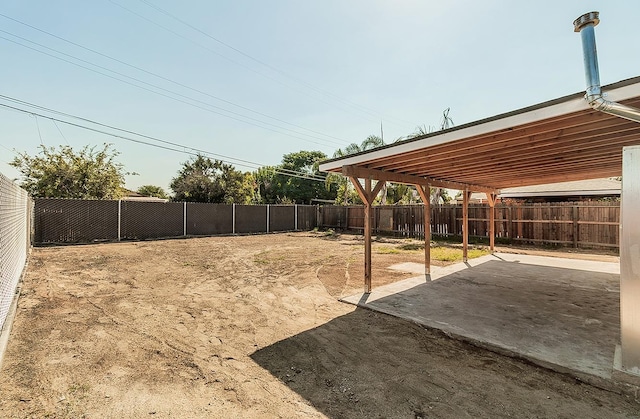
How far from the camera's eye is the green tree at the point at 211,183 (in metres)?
19.2

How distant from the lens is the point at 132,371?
7.79 ft

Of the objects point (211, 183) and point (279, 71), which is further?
point (211, 183)

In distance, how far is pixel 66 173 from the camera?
12711 millimetres

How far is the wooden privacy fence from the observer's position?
9.11m

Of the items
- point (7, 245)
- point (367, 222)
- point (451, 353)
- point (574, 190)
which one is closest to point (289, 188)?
point (574, 190)

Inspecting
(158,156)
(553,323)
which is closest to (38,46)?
(158,156)

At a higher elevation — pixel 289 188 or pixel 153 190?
pixel 153 190

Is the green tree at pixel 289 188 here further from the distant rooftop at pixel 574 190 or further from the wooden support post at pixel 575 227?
the wooden support post at pixel 575 227

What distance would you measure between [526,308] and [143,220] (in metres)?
13.5

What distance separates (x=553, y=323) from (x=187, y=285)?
5.57 m

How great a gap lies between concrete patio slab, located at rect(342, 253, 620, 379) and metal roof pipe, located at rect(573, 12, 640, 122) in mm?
2065

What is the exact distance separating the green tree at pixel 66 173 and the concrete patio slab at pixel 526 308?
14.4 m

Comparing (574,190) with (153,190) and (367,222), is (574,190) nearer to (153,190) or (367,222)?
(367,222)

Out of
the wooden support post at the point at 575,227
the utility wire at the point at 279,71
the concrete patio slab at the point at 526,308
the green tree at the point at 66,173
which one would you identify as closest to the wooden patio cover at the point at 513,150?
the concrete patio slab at the point at 526,308
